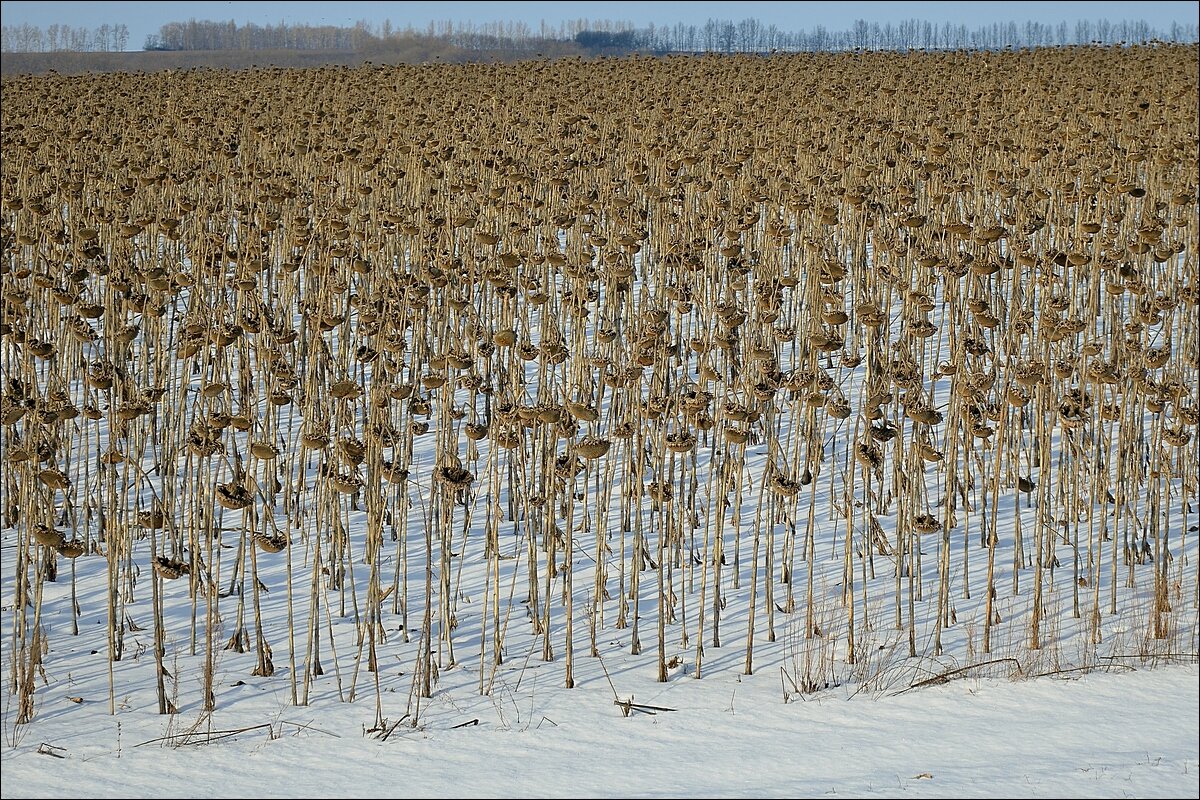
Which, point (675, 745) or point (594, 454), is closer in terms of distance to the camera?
point (675, 745)

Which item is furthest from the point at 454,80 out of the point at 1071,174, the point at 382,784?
the point at 382,784

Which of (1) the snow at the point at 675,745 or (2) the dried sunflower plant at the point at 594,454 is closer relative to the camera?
(1) the snow at the point at 675,745

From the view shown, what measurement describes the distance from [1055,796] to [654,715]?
103 cm

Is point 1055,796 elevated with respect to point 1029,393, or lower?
lower

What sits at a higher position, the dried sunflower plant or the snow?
the dried sunflower plant

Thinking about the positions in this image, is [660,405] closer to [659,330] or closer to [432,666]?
[659,330]

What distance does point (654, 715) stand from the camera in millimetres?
3203

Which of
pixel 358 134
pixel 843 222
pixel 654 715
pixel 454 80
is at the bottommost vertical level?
pixel 654 715

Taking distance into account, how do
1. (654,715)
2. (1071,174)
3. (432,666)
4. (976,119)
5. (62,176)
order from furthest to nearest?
(976,119) → (62,176) → (1071,174) → (432,666) → (654,715)

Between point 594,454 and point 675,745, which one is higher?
point 594,454

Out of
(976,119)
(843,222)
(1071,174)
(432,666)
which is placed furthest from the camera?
(976,119)

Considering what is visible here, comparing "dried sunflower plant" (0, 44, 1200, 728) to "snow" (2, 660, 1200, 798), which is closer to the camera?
"snow" (2, 660, 1200, 798)

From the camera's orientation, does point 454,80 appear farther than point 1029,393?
Yes

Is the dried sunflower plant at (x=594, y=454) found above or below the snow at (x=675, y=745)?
above
